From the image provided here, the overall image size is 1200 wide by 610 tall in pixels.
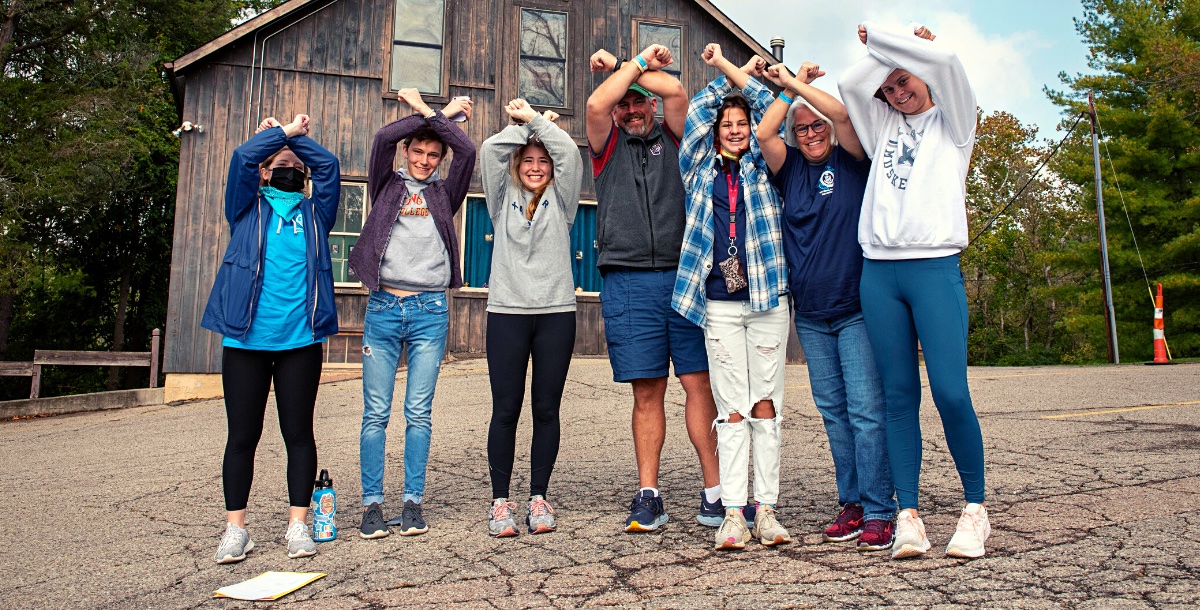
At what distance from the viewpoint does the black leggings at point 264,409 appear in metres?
3.85

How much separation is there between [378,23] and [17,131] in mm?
8426

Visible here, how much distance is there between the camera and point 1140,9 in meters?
27.1

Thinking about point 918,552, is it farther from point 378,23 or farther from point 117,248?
point 117,248

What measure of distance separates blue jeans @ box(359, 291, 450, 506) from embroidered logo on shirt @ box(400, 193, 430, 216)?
1.37 feet

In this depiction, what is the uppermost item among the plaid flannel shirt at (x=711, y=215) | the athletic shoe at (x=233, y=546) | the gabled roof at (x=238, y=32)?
the gabled roof at (x=238, y=32)

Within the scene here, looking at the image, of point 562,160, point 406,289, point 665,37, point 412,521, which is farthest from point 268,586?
point 665,37

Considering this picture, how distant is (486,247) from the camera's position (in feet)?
42.2

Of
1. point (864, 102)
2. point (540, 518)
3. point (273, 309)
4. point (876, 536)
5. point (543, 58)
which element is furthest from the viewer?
point (543, 58)

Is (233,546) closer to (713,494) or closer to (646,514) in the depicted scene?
(646,514)

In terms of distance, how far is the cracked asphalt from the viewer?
302 centimetres

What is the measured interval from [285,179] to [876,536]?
10.0 ft

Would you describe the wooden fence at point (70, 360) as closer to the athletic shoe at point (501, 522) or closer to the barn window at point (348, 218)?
the barn window at point (348, 218)

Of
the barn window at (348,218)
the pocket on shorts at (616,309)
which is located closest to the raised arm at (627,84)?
the pocket on shorts at (616,309)

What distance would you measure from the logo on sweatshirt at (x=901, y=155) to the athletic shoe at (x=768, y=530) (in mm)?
1443
